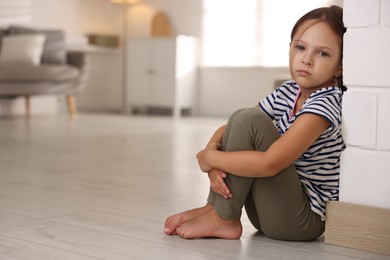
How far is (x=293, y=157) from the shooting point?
4.43 feet

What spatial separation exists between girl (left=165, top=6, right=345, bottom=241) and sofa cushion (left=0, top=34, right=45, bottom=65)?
4538 mm

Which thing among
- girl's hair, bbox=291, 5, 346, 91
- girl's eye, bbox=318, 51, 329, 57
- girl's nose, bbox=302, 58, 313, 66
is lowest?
girl's nose, bbox=302, 58, 313, 66

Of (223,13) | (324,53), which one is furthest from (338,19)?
(223,13)

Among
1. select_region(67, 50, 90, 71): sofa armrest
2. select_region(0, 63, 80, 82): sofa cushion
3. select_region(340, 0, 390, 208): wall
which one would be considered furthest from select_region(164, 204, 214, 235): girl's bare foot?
select_region(67, 50, 90, 71): sofa armrest

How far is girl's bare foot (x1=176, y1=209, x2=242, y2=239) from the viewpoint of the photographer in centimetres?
147

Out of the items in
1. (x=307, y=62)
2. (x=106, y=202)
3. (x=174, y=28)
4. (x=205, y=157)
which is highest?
(x=174, y=28)

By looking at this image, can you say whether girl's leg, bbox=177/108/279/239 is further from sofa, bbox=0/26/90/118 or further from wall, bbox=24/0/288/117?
wall, bbox=24/0/288/117

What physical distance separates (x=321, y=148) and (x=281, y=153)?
0.13m

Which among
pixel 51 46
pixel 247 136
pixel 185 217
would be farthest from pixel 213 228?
pixel 51 46

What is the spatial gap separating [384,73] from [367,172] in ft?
0.71

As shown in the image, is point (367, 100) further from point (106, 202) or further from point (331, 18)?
point (106, 202)

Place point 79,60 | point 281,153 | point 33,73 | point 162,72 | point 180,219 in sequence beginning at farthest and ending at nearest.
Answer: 1. point 162,72
2. point 79,60
3. point 33,73
4. point 180,219
5. point 281,153

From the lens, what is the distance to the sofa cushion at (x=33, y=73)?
5.54 m

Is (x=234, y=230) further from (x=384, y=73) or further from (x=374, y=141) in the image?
(x=384, y=73)
